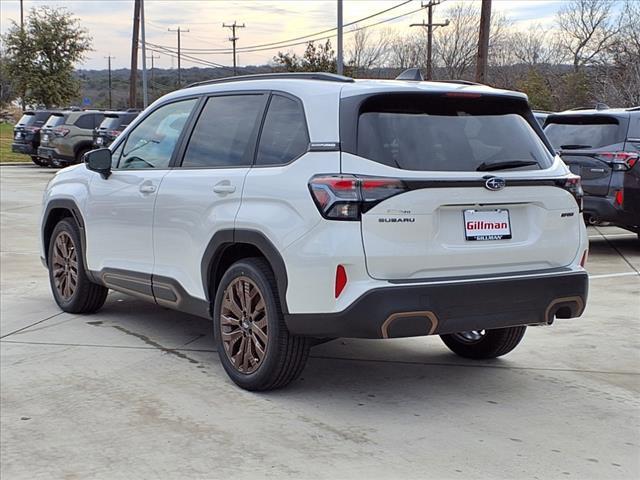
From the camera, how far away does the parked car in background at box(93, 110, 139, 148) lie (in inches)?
992

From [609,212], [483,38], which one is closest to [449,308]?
[609,212]

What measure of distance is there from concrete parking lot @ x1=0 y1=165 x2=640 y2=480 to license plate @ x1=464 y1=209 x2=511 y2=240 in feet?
3.21

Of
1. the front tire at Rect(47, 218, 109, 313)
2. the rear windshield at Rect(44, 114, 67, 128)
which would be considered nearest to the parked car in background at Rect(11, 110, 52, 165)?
the rear windshield at Rect(44, 114, 67, 128)

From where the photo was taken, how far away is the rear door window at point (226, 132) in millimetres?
5285

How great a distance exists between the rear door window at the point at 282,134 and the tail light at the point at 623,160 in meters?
6.42

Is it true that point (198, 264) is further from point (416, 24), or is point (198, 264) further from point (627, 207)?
point (416, 24)

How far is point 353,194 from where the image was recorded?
14.5ft

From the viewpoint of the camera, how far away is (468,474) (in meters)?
3.90

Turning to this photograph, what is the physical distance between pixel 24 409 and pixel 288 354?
4.93ft

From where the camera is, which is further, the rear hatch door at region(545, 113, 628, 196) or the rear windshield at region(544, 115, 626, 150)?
the rear windshield at region(544, 115, 626, 150)

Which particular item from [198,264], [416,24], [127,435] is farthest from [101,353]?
[416,24]

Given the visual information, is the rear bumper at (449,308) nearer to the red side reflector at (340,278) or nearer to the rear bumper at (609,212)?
the red side reflector at (340,278)

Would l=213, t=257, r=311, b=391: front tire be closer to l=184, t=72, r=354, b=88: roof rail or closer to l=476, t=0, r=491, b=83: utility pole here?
l=184, t=72, r=354, b=88: roof rail

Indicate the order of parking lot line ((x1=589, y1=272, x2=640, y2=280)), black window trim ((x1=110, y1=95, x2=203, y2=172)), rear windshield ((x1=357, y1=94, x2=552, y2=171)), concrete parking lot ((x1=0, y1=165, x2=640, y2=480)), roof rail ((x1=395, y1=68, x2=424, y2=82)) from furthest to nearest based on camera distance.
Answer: parking lot line ((x1=589, y1=272, x2=640, y2=280)) → black window trim ((x1=110, y1=95, x2=203, y2=172)) → roof rail ((x1=395, y1=68, x2=424, y2=82)) → rear windshield ((x1=357, y1=94, x2=552, y2=171)) → concrete parking lot ((x1=0, y1=165, x2=640, y2=480))
